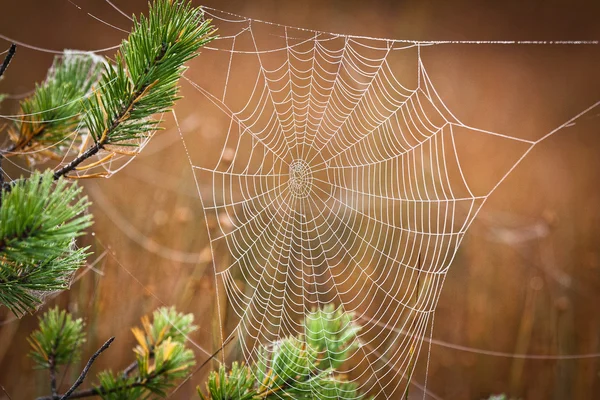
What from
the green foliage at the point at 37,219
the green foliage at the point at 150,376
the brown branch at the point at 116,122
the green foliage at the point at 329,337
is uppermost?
the brown branch at the point at 116,122

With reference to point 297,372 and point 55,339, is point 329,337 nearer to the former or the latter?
point 297,372

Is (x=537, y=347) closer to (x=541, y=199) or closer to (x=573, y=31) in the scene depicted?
(x=541, y=199)

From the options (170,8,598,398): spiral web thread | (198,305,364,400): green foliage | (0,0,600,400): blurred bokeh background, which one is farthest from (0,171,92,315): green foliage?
(170,8,598,398): spiral web thread

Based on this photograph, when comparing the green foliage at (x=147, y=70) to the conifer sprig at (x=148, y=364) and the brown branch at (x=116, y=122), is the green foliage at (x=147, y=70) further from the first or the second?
the conifer sprig at (x=148, y=364)

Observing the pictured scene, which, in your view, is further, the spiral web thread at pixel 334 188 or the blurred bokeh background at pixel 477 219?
the spiral web thread at pixel 334 188

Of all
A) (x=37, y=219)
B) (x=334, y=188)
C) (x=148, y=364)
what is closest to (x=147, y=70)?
(x=37, y=219)

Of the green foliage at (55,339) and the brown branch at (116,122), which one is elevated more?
the brown branch at (116,122)

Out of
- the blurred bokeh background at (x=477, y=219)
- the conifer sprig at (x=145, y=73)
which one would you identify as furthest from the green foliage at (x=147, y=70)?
the blurred bokeh background at (x=477, y=219)
